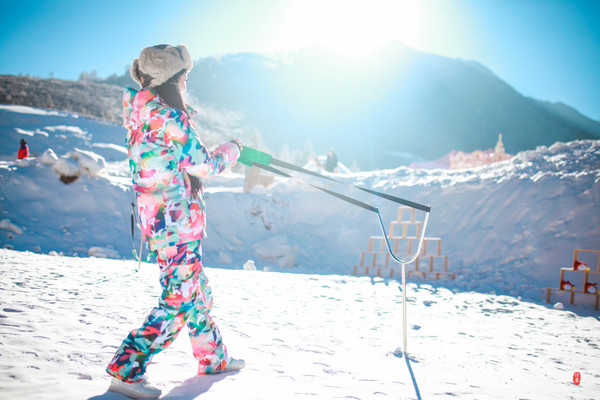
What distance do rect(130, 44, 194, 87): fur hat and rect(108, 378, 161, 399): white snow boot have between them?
1609 millimetres

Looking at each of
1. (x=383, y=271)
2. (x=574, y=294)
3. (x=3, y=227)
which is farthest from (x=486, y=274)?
(x=3, y=227)

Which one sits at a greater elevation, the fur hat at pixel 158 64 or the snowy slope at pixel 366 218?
the fur hat at pixel 158 64

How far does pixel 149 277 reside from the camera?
5.58m

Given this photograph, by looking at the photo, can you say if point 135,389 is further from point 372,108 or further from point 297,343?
point 372,108

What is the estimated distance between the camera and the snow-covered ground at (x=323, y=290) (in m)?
2.25

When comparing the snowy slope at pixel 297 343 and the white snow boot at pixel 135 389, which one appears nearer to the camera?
the white snow boot at pixel 135 389

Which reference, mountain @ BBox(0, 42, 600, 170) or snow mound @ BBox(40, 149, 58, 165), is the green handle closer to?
snow mound @ BBox(40, 149, 58, 165)

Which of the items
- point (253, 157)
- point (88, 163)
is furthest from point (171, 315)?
point (88, 163)

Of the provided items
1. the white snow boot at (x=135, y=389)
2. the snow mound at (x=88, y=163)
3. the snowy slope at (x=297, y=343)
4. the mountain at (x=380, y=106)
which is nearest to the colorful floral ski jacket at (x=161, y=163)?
the white snow boot at (x=135, y=389)

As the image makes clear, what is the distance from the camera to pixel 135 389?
1728 mm

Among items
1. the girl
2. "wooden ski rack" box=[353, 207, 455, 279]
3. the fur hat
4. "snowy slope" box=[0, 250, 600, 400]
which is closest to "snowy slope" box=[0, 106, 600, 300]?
"wooden ski rack" box=[353, 207, 455, 279]

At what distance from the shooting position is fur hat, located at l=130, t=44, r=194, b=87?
1.88m

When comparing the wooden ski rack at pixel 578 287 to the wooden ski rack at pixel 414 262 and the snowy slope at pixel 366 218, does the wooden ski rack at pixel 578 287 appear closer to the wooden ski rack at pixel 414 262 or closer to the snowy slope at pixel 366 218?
the snowy slope at pixel 366 218

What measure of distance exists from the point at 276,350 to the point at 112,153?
58.5ft
